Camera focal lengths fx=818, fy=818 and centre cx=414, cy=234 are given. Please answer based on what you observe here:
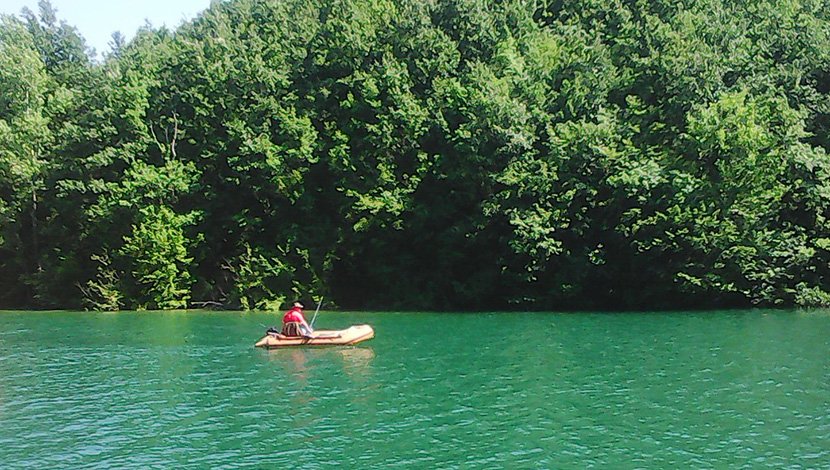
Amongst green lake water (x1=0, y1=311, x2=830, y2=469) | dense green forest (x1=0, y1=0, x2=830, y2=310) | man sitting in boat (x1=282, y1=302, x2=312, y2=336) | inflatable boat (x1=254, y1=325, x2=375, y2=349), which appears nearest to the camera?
green lake water (x1=0, y1=311, x2=830, y2=469)

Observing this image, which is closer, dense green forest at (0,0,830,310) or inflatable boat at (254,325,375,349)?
inflatable boat at (254,325,375,349)

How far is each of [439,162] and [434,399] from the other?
23.6m

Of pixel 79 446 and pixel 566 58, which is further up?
pixel 566 58

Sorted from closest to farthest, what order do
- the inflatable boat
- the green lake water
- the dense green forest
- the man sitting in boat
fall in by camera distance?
the green lake water → the inflatable boat → the man sitting in boat → the dense green forest

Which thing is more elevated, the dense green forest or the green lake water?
the dense green forest

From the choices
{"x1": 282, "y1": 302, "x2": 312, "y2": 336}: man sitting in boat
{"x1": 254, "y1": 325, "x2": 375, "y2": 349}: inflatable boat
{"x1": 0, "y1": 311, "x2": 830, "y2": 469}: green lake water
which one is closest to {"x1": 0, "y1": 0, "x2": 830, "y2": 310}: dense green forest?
{"x1": 0, "y1": 311, "x2": 830, "y2": 469}: green lake water

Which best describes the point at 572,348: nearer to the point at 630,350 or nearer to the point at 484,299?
the point at 630,350

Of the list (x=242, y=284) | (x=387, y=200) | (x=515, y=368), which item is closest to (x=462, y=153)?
(x=387, y=200)

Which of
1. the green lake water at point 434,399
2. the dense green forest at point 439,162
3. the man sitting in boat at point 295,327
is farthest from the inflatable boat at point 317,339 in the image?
the dense green forest at point 439,162

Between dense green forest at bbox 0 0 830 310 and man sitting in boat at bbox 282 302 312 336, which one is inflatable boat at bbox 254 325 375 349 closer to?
man sitting in boat at bbox 282 302 312 336

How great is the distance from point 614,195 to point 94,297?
27.9 m

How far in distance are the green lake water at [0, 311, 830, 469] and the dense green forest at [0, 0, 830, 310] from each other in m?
7.78

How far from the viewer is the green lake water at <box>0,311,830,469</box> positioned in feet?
47.7

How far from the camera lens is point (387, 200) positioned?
41.3 metres
